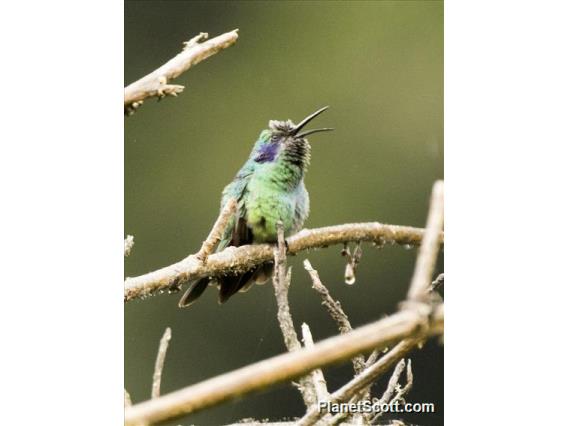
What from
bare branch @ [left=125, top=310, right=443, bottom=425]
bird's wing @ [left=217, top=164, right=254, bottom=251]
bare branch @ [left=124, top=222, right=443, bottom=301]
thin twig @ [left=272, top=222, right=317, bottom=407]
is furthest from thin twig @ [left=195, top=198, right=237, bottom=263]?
bare branch @ [left=125, top=310, right=443, bottom=425]

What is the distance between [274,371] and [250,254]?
9.75 feet

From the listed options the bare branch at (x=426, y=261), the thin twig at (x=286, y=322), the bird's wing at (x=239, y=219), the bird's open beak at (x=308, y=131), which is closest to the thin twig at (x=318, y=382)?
the thin twig at (x=286, y=322)

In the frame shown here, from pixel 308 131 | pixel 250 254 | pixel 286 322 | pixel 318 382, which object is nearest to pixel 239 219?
pixel 250 254

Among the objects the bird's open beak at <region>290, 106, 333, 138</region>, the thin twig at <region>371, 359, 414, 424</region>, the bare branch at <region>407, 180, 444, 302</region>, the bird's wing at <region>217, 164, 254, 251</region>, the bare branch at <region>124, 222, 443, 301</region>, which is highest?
the bird's open beak at <region>290, 106, 333, 138</region>

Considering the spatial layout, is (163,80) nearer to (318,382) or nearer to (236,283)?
(318,382)

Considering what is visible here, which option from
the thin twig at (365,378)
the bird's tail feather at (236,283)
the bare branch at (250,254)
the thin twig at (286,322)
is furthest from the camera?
the bird's tail feather at (236,283)

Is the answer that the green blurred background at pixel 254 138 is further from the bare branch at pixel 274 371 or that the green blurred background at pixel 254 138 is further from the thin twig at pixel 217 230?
the bare branch at pixel 274 371

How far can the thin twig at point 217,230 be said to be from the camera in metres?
3.13

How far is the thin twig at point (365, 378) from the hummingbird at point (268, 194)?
6.10 feet

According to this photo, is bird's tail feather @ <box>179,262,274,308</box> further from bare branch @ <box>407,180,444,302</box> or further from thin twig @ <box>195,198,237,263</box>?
bare branch @ <box>407,180,444,302</box>

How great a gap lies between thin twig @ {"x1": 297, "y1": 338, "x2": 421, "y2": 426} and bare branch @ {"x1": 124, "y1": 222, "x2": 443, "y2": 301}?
103 centimetres

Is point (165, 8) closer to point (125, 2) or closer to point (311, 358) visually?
point (125, 2)

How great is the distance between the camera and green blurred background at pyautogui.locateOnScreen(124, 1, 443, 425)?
363 centimetres

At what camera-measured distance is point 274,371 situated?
4.48 ft
